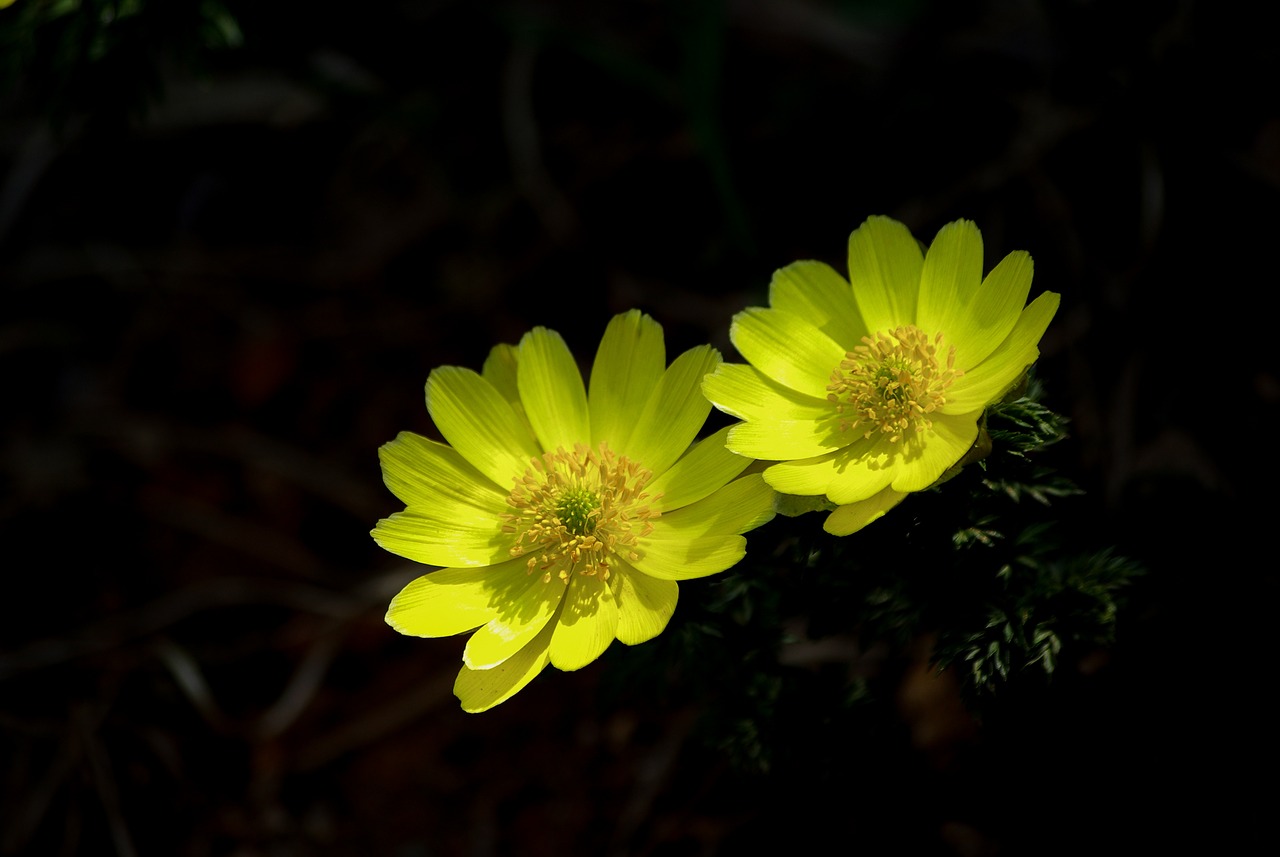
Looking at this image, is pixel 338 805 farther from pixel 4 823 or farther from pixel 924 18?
pixel 924 18

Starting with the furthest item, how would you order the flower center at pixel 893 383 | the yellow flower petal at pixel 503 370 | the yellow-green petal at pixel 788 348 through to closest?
the yellow flower petal at pixel 503 370, the yellow-green petal at pixel 788 348, the flower center at pixel 893 383

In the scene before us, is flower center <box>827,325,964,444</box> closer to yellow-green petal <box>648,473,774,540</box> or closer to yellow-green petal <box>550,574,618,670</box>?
yellow-green petal <box>648,473,774,540</box>

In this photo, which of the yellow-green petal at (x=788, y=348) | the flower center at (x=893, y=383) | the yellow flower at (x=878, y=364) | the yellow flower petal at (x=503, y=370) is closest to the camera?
the yellow flower at (x=878, y=364)

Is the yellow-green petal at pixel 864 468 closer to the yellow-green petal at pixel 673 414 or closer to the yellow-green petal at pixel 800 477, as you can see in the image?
the yellow-green petal at pixel 800 477

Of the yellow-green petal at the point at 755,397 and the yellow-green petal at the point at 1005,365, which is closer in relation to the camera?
the yellow-green petal at the point at 1005,365

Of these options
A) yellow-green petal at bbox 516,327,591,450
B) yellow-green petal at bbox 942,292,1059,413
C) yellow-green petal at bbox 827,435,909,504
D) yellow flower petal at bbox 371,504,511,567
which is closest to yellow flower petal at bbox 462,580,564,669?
yellow flower petal at bbox 371,504,511,567

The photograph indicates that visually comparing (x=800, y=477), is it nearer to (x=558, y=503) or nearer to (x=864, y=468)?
(x=864, y=468)

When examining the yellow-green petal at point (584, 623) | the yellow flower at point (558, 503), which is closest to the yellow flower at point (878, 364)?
the yellow flower at point (558, 503)
